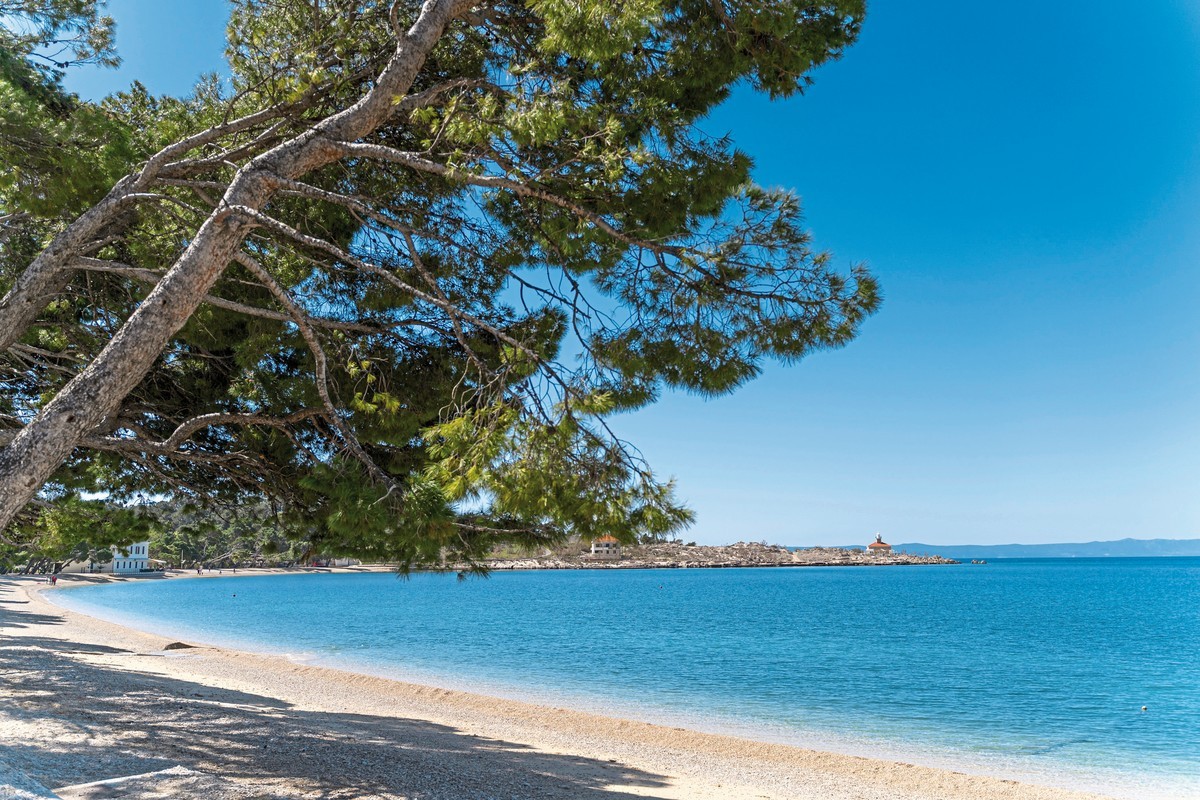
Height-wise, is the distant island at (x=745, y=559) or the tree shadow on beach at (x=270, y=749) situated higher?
the tree shadow on beach at (x=270, y=749)

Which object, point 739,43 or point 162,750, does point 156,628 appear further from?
point 739,43

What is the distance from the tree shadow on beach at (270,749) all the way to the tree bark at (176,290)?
3.39 meters

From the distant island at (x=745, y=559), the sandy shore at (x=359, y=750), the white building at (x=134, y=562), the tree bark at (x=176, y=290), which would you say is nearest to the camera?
the tree bark at (x=176, y=290)

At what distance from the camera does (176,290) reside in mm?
3910

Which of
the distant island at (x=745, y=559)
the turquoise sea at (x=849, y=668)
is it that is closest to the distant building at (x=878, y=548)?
the distant island at (x=745, y=559)

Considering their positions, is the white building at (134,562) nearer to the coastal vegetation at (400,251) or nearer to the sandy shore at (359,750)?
the sandy shore at (359,750)

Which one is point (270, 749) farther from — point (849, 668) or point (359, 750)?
point (849, 668)

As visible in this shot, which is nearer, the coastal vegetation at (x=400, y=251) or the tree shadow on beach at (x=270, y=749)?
the coastal vegetation at (x=400, y=251)

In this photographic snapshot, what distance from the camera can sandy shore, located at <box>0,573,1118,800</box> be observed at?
21.8 ft

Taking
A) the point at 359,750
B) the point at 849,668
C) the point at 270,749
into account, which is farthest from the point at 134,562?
the point at 270,749

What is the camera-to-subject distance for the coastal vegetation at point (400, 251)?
3920 millimetres

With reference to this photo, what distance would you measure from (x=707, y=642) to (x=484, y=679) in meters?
12.3

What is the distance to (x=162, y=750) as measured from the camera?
24.8 ft

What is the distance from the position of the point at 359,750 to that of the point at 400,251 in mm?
6801
